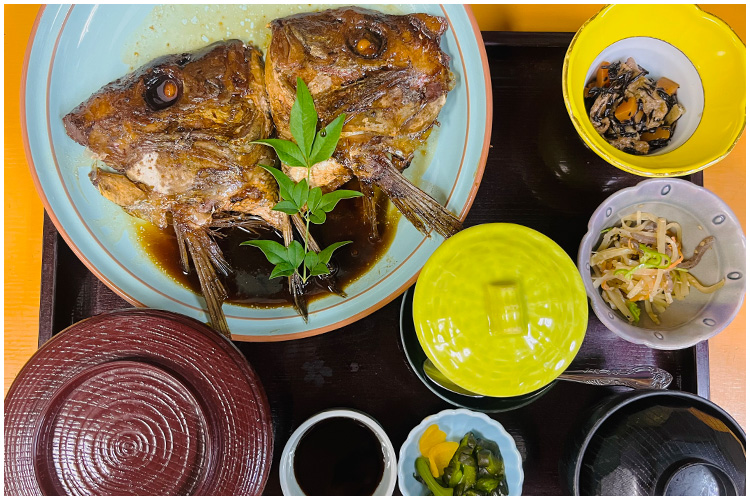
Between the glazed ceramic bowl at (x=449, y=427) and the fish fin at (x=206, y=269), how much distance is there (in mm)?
666

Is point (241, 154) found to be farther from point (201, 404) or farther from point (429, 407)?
point (429, 407)

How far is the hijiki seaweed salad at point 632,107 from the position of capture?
1447 millimetres

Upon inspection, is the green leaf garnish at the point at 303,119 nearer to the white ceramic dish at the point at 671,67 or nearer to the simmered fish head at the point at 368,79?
the simmered fish head at the point at 368,79

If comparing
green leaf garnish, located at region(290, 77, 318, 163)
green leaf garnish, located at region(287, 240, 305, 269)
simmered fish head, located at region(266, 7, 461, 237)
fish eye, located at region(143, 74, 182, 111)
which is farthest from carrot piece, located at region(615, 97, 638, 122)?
fish eye, located at region(143, 74, 182, 111)

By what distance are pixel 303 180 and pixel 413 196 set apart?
0.34 meters

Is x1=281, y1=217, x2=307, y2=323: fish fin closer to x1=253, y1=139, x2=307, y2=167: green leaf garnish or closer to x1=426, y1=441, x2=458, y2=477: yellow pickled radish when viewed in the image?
x1=253, y1=139, x2=307, y2=167: green leaf garnish

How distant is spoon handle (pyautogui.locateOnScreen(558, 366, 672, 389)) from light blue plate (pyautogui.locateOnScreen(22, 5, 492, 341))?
0.62 metres

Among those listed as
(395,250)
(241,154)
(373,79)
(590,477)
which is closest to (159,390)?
(241,154)

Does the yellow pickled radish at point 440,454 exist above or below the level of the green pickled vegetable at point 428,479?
above

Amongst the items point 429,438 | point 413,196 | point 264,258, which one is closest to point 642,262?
→ point 413,196

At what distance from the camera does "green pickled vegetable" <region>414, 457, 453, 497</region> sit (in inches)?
53.9

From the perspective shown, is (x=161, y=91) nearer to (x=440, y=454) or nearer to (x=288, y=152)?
(x=288, y=152)

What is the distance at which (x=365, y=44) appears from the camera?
1342mm

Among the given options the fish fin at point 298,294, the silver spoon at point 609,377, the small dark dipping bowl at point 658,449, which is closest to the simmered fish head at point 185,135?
the fish fin at point 298,294
